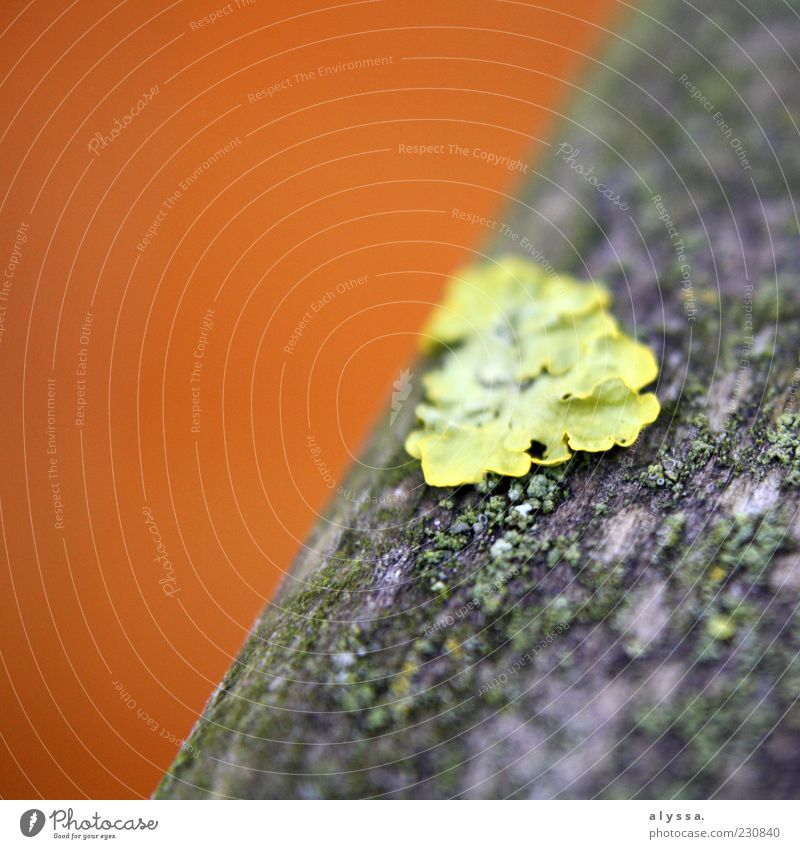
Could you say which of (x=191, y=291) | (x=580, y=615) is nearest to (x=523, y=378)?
(x=580, y=615)

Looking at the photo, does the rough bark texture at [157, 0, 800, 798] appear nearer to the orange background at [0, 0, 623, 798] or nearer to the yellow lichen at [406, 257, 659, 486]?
the yellow lichen at [406, 257, 659, 486]

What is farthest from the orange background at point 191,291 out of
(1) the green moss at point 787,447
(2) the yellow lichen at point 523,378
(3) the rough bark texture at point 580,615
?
(1) the green moss at point 787,447

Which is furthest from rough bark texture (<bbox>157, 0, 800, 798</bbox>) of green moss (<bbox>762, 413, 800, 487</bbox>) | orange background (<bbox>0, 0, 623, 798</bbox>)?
orange background (<bbox>0, 0, 623, 798</bbox>)

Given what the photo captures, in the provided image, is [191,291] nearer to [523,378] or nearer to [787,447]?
[523,378]

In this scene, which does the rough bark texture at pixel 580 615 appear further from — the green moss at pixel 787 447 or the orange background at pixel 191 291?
the orange background at pixel 191 291
